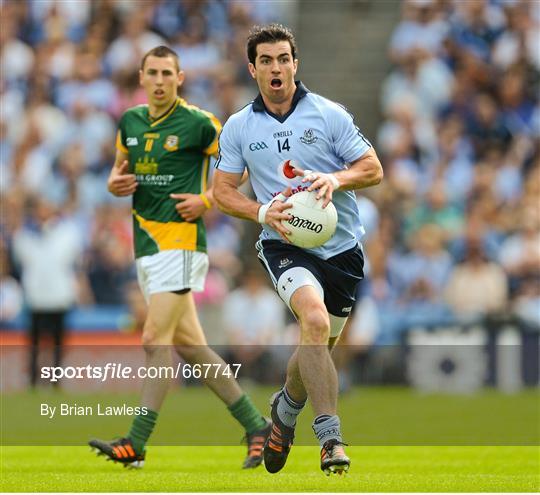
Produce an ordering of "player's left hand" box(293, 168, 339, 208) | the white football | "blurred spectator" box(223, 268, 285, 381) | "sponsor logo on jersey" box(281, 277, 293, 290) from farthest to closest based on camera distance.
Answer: "blurred spectator" box(223, 268, 285, 381) < "sponsor logo on jersey" box(281, 277, 293, 290) < the white football < "player's left hand" box(293, 168, 339, 208)

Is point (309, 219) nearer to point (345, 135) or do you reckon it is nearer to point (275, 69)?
point (345, 135)

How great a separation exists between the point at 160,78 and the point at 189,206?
3.32 feet

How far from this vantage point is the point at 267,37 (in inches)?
379

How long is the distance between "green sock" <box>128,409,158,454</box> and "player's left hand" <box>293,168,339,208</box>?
2414mm

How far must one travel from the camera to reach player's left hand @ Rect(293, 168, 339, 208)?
364 inches

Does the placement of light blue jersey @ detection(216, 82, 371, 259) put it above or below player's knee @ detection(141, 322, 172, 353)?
above

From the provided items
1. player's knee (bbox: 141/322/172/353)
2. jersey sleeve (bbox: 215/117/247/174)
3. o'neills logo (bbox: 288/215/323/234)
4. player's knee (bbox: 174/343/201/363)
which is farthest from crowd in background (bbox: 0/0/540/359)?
o'neills logo (bbox: 288/215/323/234)

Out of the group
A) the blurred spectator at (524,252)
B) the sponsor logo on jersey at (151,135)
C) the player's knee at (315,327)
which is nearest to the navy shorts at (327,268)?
the player's knee at (315,327)

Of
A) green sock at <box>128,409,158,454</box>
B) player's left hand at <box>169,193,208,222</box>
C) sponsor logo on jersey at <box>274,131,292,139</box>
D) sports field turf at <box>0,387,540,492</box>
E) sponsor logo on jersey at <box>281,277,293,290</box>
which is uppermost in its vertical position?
sponsor logo on jersey at <box>274,131,292,139</box>

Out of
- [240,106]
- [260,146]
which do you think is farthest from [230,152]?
[240,106]

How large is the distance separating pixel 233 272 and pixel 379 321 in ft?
9.82

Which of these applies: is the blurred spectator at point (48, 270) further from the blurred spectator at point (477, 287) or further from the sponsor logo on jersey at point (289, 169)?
the sponsor logo on jersey at point (289, 169)

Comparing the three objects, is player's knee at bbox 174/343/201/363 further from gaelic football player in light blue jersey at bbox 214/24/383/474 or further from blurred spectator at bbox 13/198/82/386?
blurred spectator at bbox 13/198/82/386

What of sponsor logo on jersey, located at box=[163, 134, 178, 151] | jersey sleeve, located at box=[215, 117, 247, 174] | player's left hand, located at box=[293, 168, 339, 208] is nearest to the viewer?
player's left hand, located at box=[293, 168, 339, 208]
